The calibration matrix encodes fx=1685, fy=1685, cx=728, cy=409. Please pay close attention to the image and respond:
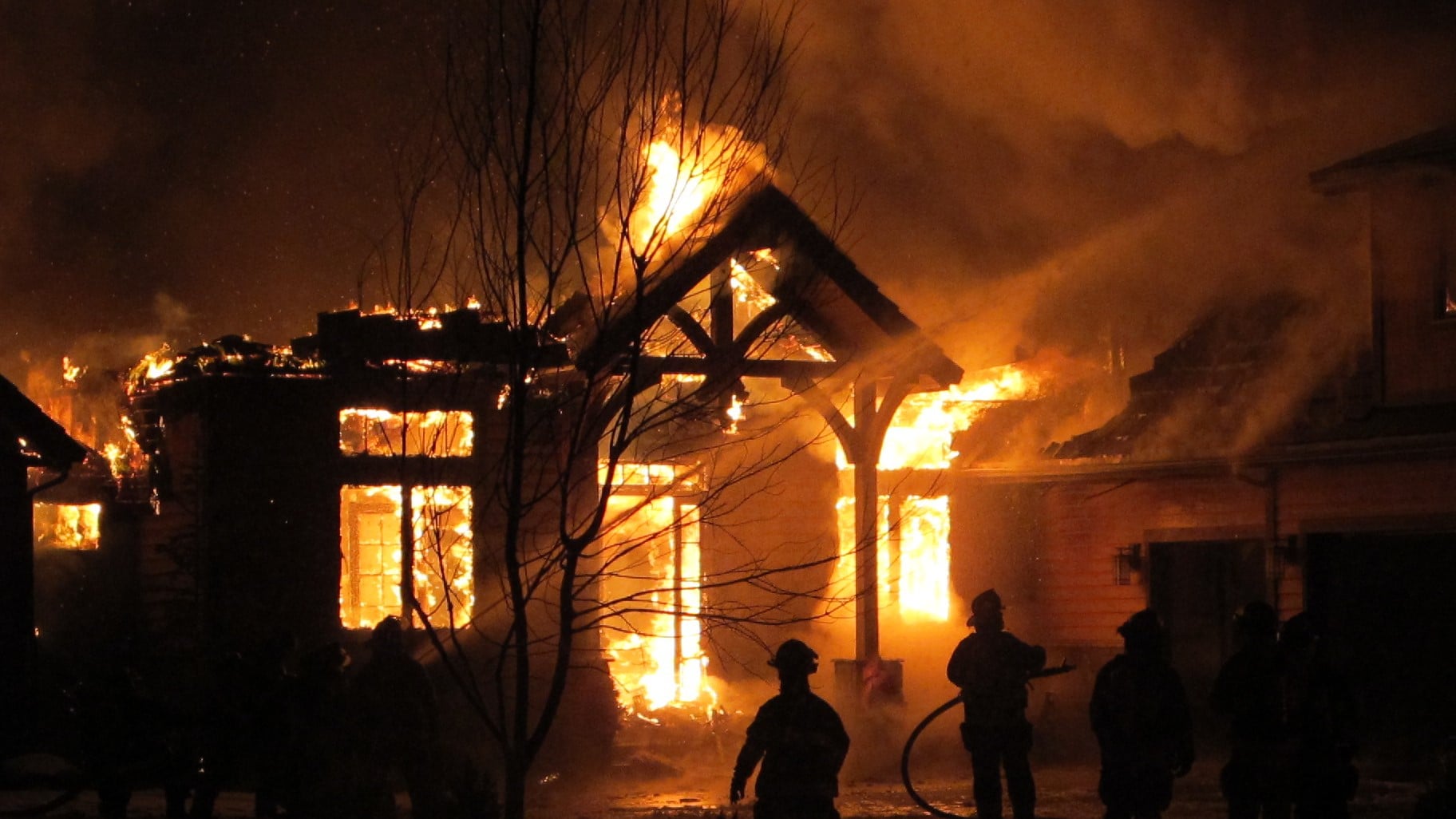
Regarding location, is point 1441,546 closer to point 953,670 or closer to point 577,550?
point 953,670

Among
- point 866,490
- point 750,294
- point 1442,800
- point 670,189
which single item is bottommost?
point 1442,800

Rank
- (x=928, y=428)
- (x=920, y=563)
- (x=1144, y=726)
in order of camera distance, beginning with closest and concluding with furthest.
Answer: (x=1144, y=726)
(x=928, y=428)
(x=920, y=563)

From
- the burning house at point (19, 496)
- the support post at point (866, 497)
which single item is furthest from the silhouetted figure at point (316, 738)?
the burning house at point (19, 496)

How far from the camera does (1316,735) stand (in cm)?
903

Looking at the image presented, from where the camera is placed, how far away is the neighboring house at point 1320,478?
1574cm

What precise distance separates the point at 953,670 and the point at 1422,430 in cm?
674

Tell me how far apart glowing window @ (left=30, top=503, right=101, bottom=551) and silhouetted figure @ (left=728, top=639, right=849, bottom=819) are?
1346cm

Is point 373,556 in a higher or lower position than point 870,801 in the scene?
higher

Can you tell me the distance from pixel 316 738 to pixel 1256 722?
5.56m

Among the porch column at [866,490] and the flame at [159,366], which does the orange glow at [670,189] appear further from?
the flame at [159,366]

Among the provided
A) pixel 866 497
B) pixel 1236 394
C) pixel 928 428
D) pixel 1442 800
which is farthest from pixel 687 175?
pixel 928 428

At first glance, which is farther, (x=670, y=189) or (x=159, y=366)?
(x=159, y=366)

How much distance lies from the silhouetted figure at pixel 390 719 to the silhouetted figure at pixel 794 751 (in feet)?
9.17

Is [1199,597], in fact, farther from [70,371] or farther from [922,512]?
[70,371]
